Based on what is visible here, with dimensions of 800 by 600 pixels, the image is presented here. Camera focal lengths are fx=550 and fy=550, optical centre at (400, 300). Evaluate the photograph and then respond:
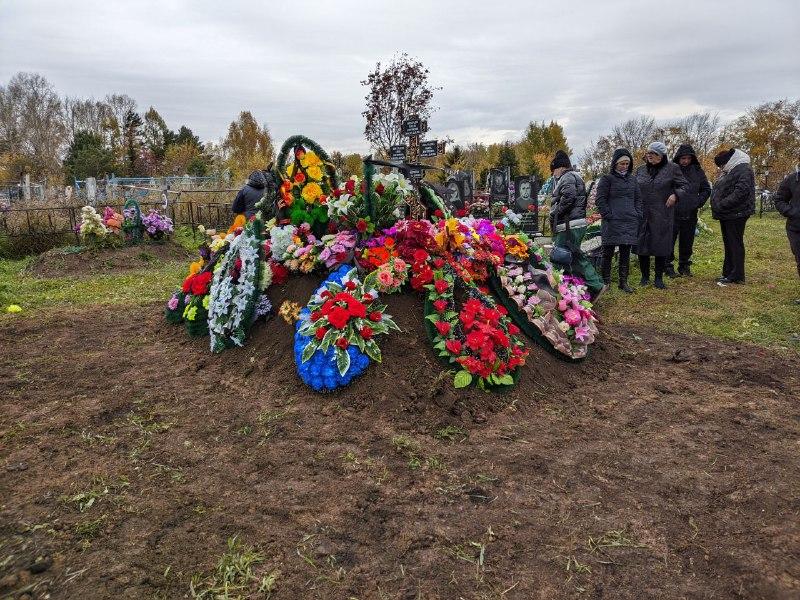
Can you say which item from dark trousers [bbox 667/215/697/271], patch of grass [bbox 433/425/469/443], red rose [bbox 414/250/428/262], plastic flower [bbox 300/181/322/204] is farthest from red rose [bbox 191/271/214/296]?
dark trousers [bbox 667/215/697/271]

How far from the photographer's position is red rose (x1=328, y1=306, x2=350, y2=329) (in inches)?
152

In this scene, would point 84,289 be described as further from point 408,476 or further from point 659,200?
point 659,200

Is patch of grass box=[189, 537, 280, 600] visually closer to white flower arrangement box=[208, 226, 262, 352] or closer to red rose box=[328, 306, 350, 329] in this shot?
red rose box=[328, 306, 350, 329]

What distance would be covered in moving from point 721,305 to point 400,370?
14.7 feet

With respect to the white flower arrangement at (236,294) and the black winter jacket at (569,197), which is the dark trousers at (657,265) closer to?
the black winter jacket at (569,197)

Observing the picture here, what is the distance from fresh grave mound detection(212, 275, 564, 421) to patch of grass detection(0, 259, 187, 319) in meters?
3.69

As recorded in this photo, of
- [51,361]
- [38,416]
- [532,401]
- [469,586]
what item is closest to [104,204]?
[51,361]

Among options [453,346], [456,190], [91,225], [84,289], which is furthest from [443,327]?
[456,190]

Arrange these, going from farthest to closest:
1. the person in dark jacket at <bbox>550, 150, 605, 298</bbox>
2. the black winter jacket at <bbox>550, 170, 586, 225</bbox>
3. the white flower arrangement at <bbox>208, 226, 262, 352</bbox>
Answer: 1. the black winter jacket at <bbox>550, 170, 586, 225</bbox>
2. the person in dark jacket at <bbox>550, 150, 605, 298</bbox>
3. the white flower arrangement at <bbox>208, 226, 262, 352</bbox>

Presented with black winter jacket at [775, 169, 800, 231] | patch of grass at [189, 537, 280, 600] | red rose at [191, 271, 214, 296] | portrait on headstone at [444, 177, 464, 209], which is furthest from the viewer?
portrait on headstone at [444, 177, 464, 209]

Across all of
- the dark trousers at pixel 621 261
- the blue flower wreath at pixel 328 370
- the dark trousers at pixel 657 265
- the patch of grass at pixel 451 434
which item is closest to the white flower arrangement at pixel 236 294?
the blue flower wreath at pixel 328 370

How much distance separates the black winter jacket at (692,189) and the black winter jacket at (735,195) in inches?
22.7

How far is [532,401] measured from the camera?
3.75m

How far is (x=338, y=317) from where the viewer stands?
3865 mm
